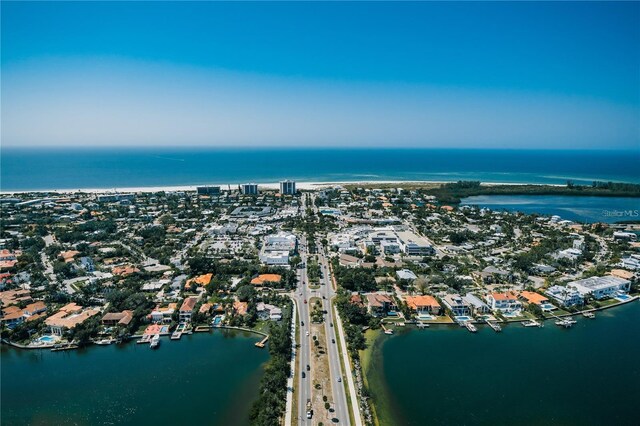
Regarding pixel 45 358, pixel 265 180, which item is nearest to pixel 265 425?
pixel 45 358

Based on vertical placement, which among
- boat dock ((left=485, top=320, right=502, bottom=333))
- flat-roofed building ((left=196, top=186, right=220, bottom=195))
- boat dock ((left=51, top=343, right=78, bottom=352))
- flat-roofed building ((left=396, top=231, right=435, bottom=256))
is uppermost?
flat-roofed building ((left=196, top=186, right=220, bottom=195))

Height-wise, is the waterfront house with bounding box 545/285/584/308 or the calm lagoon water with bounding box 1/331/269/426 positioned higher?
the waterfront house with bounding box 545/285/584/308

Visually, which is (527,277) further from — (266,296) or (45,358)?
(45,358)

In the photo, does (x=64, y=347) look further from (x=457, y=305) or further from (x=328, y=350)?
(x=457, y=305)

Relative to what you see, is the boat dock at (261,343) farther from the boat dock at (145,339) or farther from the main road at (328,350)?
the boat dock at (145,339)

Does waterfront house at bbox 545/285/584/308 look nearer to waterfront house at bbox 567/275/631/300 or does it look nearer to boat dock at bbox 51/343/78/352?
waterfront house at bbox 567/275/631/300

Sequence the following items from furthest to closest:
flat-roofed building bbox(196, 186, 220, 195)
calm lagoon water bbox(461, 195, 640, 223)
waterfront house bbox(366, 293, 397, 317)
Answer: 1. flat-roofed building bbox(196, 186, 220, 195)
2. calm lagoon water bbox(461, 195, 640, 223)
3. waterfront house bbox(366, 293, 397, 317)

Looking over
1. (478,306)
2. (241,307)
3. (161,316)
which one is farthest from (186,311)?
(478,306)

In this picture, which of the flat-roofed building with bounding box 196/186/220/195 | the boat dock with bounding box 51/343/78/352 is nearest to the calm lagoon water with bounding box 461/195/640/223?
the flat-roofed building with bounding box 196/186/220/195
